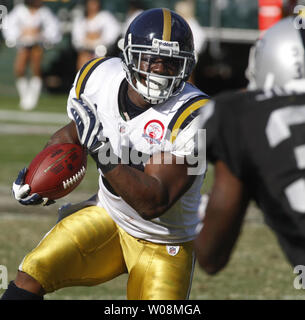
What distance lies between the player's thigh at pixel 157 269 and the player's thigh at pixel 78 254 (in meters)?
0.08

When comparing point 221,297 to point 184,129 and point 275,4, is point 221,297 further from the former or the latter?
point 275,4

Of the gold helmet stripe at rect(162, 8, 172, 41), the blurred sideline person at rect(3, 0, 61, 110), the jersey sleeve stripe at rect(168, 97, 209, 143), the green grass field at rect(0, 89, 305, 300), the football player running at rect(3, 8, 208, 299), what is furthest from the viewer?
the blurred sideline person at rect(3, 0, 61, 110)

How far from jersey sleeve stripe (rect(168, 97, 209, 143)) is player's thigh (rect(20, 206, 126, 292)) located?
0.51 m

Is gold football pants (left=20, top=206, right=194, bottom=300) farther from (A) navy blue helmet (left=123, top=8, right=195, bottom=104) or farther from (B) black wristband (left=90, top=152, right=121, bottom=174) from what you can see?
(A) navy blue helmet (left=123, top=8, right=195, bottom=104)

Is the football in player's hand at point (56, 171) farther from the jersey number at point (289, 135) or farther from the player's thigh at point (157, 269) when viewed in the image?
the jersey number at point (289, 135)

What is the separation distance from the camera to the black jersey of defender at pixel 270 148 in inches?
Result: 83.0

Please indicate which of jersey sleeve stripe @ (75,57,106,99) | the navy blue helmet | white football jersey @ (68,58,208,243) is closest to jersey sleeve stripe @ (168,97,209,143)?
white football jersey @ (68,58,208,243)

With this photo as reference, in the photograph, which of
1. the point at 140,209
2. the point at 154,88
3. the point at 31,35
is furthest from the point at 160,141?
the point at 31,35

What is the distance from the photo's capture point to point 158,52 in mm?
3404

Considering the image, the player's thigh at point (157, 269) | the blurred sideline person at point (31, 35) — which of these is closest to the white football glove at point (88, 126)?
the player's thigh at point (157, 269)

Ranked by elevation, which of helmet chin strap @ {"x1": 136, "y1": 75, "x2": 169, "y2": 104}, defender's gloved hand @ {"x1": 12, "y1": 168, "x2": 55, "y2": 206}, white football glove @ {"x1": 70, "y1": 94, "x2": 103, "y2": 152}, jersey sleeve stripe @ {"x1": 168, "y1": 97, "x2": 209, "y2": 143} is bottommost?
defender's gloved hand @ {"x1": 12, "y1": 168, "x2": 55, "y2": 206}

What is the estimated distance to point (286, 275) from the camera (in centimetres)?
502

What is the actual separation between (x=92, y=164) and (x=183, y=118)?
5.55 metres

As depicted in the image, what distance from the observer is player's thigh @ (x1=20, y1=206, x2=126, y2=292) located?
3230mm
